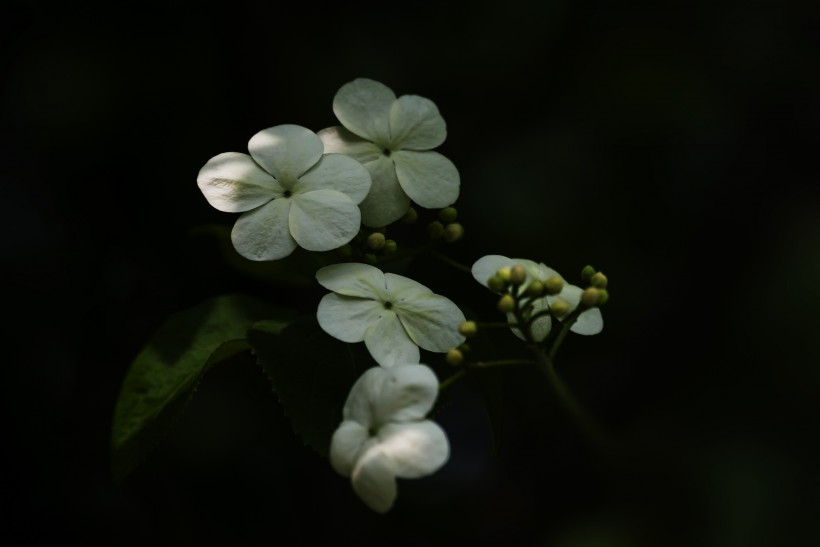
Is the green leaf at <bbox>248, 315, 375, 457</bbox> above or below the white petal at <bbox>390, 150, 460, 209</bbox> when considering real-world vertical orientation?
below

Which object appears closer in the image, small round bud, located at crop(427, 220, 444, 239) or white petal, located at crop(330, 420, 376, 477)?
white petal, located at crop(330, 420, 376, 477)

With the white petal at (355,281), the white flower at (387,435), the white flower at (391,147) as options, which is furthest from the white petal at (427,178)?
the white flower at (387,435)

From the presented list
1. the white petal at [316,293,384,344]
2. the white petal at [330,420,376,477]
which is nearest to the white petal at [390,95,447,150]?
the white petal at [316,293,384,344]

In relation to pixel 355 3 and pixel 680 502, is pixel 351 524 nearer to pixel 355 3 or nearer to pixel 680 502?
pixel 680 502

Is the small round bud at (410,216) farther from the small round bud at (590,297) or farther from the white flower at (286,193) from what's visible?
the small round bud at (590,297)

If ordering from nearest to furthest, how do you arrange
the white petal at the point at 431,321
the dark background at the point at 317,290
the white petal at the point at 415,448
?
the white petal at the point at 415,448 < the white petal at the point at 431,321 < the dark background at the point at 317,290

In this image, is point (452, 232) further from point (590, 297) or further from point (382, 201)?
point (590, 297)

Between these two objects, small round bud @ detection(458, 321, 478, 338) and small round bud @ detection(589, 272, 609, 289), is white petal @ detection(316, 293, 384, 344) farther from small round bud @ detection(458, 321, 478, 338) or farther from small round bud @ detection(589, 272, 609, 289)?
small round bud @ detection(589, 272, 609, 289)
